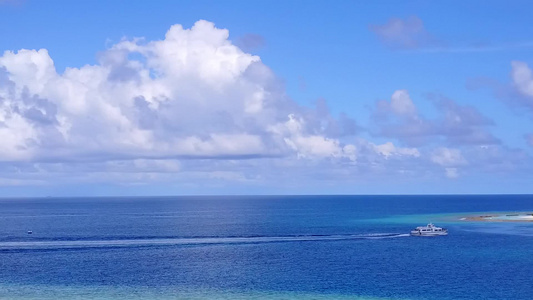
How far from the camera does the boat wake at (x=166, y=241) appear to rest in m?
133

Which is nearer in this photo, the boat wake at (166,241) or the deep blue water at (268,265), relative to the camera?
the deep blue water at (268,265)

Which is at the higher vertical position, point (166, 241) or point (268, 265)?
point (166, 241)

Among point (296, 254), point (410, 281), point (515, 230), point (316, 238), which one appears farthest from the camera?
point (515, 230)

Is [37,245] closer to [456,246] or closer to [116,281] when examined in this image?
[116,281]

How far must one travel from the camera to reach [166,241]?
5556 inches

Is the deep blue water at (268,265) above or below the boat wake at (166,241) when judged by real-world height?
below

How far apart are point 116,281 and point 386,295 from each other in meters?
39.3

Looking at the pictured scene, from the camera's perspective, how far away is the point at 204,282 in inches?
3455

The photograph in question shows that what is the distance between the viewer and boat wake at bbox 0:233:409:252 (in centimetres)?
13275

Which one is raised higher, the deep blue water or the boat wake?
the boat wake

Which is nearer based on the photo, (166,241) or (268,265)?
(268,265)

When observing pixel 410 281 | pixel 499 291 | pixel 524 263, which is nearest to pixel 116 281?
pixel 410 281

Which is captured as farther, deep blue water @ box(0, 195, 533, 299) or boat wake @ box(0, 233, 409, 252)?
boat wake @ box(0, 233, 409, 252)

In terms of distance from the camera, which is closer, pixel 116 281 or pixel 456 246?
pixel 116 281
